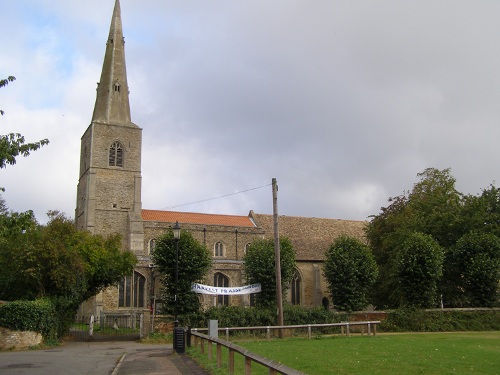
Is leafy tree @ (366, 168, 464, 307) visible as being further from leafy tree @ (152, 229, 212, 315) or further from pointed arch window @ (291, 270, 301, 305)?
leafy tree @ (152, 229, 212, 315)

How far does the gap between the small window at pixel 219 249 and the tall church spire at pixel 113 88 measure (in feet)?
48.7

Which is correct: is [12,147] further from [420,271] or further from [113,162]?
[113,162]

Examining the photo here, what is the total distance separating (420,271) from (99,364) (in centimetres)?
2285

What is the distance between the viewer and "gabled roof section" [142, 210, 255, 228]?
175 ft

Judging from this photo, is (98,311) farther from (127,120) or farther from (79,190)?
(127,120)

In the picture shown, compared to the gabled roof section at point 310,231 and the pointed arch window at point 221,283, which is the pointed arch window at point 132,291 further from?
the gabled roof section at point 310,231

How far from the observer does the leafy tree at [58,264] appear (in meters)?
28.2

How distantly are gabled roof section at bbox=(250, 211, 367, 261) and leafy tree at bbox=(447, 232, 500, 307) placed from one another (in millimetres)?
18087

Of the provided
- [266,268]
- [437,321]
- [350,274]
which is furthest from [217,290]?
[437,321]

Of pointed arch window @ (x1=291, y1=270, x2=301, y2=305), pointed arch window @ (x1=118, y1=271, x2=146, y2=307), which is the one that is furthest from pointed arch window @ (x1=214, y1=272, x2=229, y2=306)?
pointed arch window @ (x1=291, y1=270, x2=301, y2=305)

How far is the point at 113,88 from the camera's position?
54125 mm

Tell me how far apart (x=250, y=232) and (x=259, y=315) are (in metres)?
22.2

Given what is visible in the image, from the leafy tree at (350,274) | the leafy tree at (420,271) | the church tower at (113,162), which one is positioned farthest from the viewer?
the church tower at (113,162)

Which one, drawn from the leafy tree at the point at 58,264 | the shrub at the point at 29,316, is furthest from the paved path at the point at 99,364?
the leafy tree at the point at 58,264
